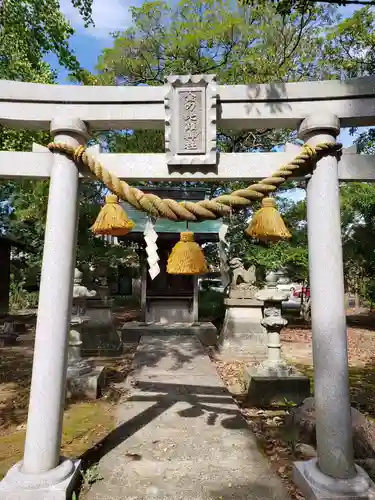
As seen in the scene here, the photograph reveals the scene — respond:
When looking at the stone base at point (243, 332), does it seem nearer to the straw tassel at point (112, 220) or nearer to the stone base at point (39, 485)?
the stone base at point (39, 485)

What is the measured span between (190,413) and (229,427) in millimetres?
663

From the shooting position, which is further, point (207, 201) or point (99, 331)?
point (99, 331)

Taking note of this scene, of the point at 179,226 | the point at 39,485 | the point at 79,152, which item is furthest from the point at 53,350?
the point at 179,226

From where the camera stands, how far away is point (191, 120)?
3283mm

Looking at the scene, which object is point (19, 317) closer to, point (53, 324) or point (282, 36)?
point (53, 324)

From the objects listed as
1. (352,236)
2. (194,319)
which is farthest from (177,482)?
(352,236)

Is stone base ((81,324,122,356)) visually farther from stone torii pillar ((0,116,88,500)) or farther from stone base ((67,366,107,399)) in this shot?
stone torii pillar ((0,116,88,500))

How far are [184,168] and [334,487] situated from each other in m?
2.86

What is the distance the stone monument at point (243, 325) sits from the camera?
35.0 feet

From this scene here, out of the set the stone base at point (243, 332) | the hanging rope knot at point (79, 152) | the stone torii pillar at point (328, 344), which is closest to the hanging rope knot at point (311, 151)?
the stone torii pillar at point (328, 344)

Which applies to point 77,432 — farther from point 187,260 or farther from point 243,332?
point 243,332

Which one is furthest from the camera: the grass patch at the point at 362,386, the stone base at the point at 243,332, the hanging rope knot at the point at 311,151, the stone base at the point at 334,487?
the stone base at the point at 243,332

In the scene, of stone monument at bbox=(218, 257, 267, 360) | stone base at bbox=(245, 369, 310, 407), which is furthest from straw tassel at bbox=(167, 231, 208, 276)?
stone monument at bbox=(218, 257, 267, 360)

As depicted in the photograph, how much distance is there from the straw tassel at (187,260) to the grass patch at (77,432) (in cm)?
245
